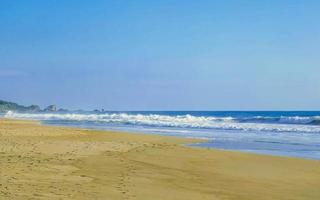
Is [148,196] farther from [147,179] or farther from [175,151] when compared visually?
[175,151]

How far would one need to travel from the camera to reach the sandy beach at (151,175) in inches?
332

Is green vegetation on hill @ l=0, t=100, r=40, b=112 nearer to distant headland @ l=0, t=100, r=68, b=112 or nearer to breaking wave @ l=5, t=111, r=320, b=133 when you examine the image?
distant headland @ l=0, t=100, r=68, b=112

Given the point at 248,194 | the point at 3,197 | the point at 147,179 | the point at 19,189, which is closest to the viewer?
the point at 3,197

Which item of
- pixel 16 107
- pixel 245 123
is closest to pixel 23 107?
pixel 16 107

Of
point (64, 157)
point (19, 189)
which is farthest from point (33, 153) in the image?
point (19, 189)

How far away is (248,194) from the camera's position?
8.86m

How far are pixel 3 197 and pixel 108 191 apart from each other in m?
1.80

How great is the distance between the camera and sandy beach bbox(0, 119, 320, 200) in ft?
27.7

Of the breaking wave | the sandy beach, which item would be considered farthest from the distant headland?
the sandy beach

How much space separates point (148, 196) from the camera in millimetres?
8188

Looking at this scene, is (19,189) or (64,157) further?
(64,157)

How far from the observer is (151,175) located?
35.3ft

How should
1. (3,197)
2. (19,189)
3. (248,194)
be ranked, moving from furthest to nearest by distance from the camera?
1. (248,194)
2. (19,189)
3. (3,197)

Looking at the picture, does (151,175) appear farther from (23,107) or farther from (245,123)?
(23,107)
